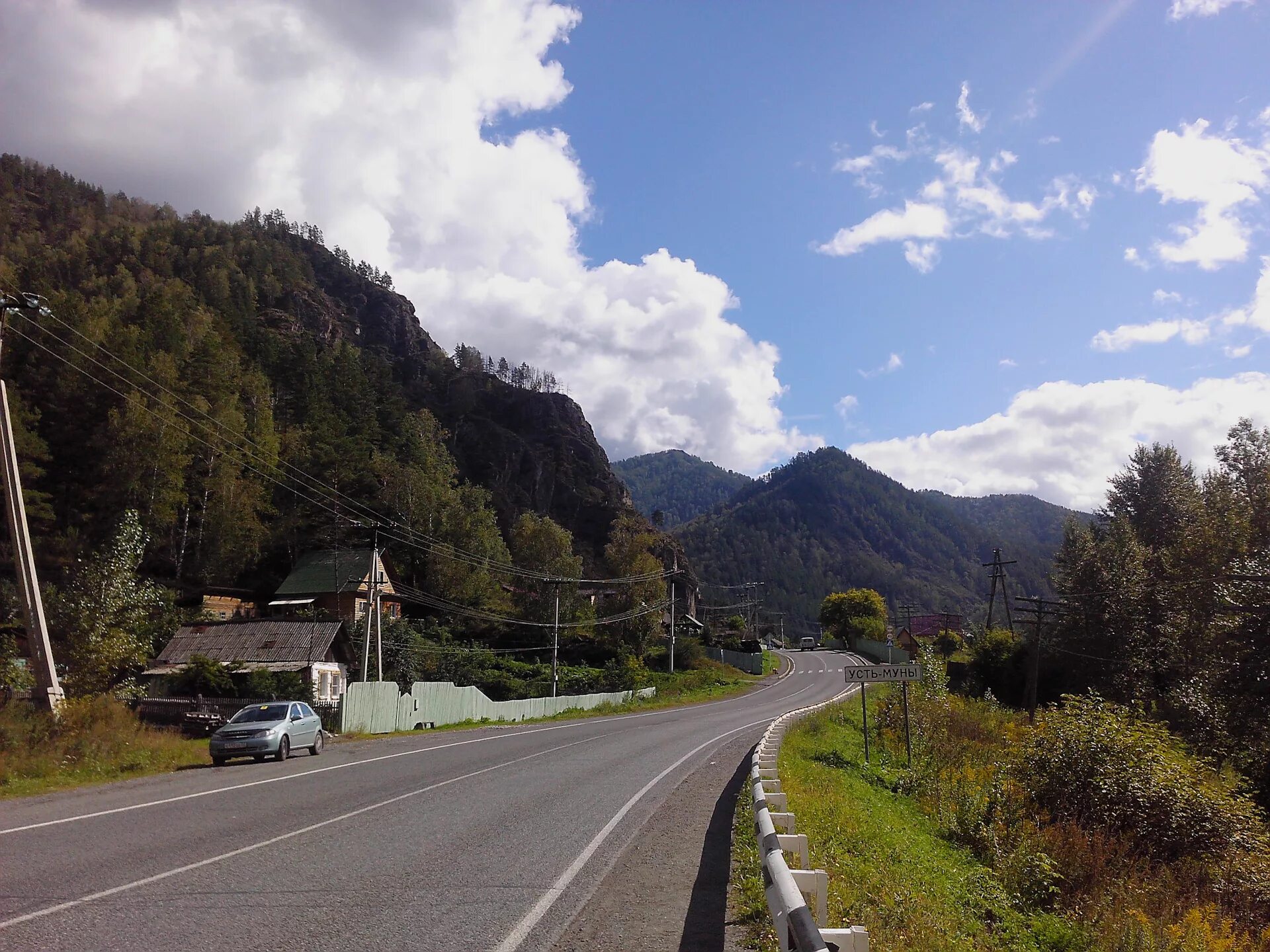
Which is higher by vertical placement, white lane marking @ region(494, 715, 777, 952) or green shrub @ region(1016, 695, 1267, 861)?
white lane marking @ region(494, 715, 777, 952)

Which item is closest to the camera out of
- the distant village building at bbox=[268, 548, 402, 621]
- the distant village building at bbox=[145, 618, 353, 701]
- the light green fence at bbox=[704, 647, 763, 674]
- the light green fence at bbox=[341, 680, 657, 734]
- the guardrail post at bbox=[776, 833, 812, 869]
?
the guardrail post at bbox=[776, 833, 812, 869]

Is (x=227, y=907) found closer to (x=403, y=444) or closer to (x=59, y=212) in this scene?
(x=403, y=444)

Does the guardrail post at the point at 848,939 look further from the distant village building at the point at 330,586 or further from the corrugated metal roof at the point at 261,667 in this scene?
the distant village building at the point at 330,586

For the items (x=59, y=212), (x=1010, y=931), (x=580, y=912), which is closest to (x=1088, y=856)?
(x=1010, y=931)

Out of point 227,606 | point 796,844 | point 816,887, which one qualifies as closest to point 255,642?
point 227,606

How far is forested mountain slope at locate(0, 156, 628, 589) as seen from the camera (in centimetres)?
5766

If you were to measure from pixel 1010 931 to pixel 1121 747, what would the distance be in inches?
374

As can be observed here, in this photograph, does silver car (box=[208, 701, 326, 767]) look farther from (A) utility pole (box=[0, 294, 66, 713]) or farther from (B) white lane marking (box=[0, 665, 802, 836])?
(A) utility pole (box=[0, 294, 66, 713])

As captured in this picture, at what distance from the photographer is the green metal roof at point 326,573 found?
66.8 meters

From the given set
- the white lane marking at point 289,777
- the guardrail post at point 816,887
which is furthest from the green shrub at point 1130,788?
the white lane marking at point 289,777

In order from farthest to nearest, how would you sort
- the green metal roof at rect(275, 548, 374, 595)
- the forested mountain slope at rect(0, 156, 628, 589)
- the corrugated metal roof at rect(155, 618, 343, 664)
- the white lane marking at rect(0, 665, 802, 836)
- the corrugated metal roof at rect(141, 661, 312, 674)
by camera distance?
the green metal roof at rect(275, 548, 374, 595), the forested mountain slope at rect(0, 156, 628, 589), the corrugated metal roof at rect(155, 618, 343, 664), the corrugated metal roof at rect(141, 661, 312, 674), the white lane marking at rect(0, 665, 802, 836)

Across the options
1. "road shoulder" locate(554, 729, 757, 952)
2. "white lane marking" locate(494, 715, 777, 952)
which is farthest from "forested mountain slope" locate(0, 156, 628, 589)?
"road shoulder" locate(554, 729, 757, 952)

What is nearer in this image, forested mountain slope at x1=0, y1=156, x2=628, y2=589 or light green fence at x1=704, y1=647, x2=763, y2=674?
forested mountain slope at x1=0, y1=156, x2=628, y2=589

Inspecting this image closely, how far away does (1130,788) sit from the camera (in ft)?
52.0
